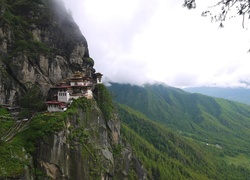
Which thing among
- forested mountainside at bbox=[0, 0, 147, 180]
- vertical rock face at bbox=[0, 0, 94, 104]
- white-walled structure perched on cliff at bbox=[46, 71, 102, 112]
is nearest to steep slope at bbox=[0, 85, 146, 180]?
forested mountainside at bbox=[0, 0, 147, 180]

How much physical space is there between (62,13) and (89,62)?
21667mm

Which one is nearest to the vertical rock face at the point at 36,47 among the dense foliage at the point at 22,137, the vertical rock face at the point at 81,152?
the dense foliage at the point at 22,137

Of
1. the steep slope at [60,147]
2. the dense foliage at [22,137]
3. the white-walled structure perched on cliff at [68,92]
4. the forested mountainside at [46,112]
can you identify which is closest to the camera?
the dense foliage at [22,137]

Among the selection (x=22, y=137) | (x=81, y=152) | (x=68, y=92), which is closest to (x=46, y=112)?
(x=68, y=92)

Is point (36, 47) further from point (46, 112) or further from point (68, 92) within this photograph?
point (46, 112)

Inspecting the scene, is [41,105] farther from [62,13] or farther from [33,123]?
[62,13]

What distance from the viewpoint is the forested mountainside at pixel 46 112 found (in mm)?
40219

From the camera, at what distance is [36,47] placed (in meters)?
66.8

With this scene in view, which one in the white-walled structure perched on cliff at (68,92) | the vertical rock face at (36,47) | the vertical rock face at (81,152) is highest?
the vertical rock face at (36,47)

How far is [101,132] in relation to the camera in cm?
6159

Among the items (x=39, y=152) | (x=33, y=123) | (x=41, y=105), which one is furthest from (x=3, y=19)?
(x=39, y=152)

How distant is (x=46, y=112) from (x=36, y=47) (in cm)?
2534

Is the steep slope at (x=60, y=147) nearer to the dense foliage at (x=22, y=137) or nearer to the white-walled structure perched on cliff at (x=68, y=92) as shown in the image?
the dense foliage at (x=22, y=137)

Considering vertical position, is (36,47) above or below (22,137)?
above
